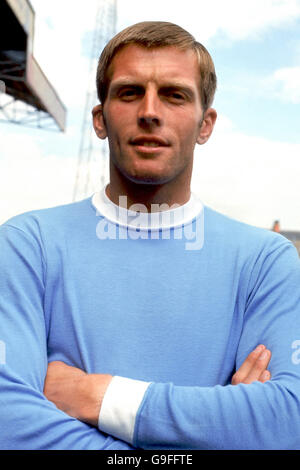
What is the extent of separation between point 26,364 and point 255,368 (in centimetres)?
86

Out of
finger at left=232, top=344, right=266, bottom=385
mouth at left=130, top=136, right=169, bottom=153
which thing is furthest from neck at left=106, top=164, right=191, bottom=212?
finger at left=232, top=344, right=266, bottom=385

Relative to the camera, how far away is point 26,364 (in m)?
2.12

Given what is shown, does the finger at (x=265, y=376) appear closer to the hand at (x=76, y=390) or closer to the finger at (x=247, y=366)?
the finger at (x=247, y=366)

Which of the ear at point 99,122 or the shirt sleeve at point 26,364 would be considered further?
the ear at point 99,122

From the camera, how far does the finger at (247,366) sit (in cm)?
217

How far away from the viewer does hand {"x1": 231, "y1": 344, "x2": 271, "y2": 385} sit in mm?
2145

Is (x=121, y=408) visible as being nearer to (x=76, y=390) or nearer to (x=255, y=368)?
(x=76, y=390)

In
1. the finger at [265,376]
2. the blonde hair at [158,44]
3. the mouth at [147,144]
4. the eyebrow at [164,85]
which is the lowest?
the finger at [265,376]

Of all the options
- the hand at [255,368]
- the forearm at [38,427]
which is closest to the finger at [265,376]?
the hand at [255,368]

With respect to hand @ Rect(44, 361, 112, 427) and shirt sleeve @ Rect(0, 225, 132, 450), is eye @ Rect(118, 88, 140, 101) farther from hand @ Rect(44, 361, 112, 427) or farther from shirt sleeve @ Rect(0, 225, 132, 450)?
hand @ Rect(44, 361, 112, 427)
